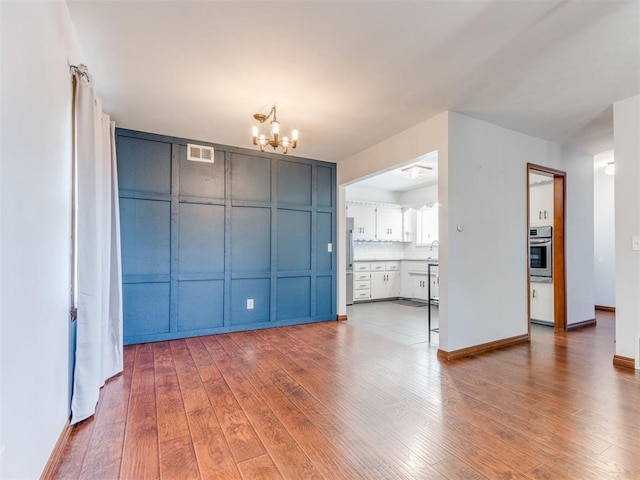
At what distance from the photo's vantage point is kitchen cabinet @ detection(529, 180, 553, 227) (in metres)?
4.57

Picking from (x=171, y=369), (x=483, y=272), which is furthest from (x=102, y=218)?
(x=483, y=272)

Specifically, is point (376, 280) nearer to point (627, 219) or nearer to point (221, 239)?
point (221, 239)

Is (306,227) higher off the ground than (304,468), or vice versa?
(306,227)

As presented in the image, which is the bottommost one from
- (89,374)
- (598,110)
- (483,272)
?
(89,374)

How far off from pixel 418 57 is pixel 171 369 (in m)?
3.30

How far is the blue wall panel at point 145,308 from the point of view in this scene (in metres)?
3.68

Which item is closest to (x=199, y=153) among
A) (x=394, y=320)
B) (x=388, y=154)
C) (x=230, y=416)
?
(x=388, y=154)

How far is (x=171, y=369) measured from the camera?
290 cm

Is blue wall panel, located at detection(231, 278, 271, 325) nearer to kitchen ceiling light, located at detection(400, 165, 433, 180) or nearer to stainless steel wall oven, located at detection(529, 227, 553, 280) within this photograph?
kitchen ceiling light, located at detection(400, 165, 433, 180)

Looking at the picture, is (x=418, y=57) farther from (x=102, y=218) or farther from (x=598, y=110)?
(x=102, y=218)

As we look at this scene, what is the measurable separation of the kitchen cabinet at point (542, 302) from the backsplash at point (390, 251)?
232 cm

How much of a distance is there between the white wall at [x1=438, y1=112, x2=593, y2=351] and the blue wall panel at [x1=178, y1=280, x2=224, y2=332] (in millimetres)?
2733

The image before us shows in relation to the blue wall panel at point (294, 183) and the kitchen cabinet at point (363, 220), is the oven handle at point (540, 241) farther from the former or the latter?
the blue wall panel at point (294, 183)

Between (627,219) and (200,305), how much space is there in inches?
183
